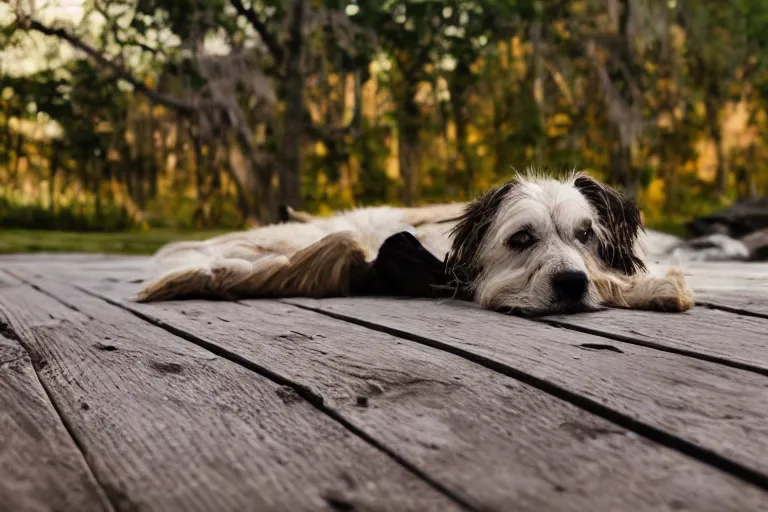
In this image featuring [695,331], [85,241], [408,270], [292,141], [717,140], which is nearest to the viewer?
[695,331]

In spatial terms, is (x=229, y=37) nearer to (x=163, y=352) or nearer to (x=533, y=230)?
(x=533, y=230)

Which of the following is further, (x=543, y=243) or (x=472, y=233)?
(x=472, y=233)

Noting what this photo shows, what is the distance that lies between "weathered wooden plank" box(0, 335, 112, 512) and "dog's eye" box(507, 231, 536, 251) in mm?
1970

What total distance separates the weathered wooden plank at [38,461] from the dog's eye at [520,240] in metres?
1.97

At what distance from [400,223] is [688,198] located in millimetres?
6490

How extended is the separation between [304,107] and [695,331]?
5.27 metres

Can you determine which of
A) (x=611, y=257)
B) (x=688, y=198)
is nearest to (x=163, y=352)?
(x=611, y=257)

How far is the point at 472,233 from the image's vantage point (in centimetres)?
341

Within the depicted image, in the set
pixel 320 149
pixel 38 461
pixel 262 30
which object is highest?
pixel 262 30

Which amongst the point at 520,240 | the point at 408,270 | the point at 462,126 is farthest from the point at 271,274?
the point at 462,126

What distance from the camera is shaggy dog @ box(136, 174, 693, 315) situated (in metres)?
2.98

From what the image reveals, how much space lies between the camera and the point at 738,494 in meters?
1.09

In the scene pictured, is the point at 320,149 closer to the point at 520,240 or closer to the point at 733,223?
the point at 733,223

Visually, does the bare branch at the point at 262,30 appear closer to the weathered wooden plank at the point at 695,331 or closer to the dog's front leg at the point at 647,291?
the dog's front leg at the point at 647,291
